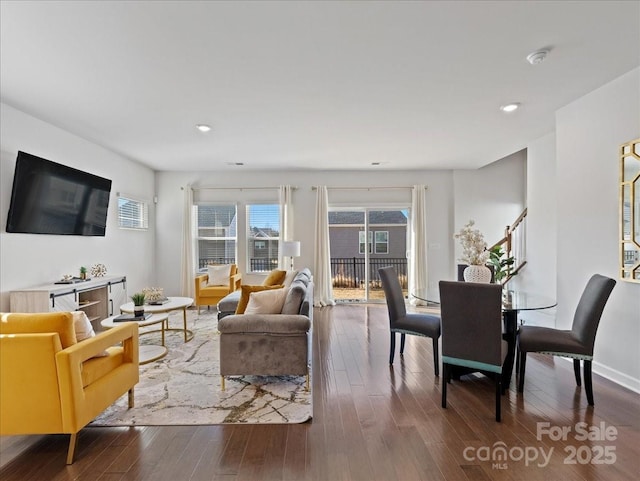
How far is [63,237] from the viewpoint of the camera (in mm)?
4352

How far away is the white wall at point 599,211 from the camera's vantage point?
2930 millimetres

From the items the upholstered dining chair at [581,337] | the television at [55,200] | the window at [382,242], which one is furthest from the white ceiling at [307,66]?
the window at [382,242]

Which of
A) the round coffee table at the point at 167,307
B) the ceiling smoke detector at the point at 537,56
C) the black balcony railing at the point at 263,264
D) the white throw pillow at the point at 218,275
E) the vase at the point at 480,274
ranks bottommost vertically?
the round coffee table at the point at 167,307

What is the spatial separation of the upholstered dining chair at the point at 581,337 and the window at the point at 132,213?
5.97 metres

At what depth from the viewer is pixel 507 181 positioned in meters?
6.71

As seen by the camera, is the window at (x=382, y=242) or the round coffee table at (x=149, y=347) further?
the window at (x=382, y=242)

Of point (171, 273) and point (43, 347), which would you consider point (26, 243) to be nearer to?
point (43, 347)

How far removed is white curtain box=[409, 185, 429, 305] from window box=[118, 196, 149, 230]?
5.31 metres

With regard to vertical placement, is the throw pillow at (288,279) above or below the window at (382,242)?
below

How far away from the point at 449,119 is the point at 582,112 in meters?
1.29

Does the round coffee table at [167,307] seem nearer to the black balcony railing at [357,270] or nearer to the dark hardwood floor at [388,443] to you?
the dark hardwood floor at [388,443]

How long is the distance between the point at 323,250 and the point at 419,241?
1952 mm

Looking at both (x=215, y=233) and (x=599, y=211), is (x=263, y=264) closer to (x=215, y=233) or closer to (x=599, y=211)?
(x=215, y=233)

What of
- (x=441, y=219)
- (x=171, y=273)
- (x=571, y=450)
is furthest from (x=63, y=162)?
(x=441, y=219)
